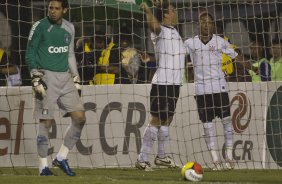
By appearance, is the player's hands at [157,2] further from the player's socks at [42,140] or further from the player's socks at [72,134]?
the player's socks at [42,140]

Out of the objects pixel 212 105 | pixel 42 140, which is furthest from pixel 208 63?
pixel 42 140

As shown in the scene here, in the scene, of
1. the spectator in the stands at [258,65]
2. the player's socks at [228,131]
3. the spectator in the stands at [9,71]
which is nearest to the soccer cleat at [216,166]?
the player's socks at [228,131]

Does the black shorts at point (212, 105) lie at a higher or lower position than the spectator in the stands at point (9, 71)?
lower

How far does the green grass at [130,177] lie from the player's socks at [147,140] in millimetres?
285

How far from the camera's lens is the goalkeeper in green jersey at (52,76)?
1304 centimetres

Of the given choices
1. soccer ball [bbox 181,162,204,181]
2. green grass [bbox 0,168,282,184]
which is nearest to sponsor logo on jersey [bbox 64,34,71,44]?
green grass [bbox 0,168,282,184]

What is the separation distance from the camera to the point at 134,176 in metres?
13.7

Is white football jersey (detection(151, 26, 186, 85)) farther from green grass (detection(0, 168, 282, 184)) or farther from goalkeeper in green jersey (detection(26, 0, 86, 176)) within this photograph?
goalkeeper in green jersey (detection(26, 0, 86, 176))

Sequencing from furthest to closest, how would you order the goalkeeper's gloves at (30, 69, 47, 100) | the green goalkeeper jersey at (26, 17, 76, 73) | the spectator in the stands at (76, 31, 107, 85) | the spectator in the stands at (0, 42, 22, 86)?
1. the spectator in the stands at (76, 31, 107, 85)
2. the spectator in the stands at (0, 42, 22, 86)
3. the green goalkeeper jersey at (26, 17, 76, 73)
4. the goalkeeper's gloves at (30, 69, 47, 100)

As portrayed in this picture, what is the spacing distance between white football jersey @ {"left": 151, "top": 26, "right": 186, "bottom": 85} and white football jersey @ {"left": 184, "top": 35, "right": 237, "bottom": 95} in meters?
0.37

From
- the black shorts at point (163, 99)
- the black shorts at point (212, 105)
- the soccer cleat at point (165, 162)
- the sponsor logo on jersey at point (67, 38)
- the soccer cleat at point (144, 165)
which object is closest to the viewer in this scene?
the sponsor logo on jersey at point (67, 38)

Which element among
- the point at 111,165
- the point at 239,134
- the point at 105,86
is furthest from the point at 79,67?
the point at 239,134

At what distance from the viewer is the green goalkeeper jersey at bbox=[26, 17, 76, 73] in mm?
13016

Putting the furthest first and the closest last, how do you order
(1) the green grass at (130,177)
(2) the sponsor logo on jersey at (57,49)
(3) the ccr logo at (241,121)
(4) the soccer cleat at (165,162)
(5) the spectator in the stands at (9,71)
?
(5) the spectator in the stands at (9,71), (3) the ccr logo at (241,121), (4) the soccer cleat at (165,162), (2) the sponsor logo on jersey at (57,49), (1) the green grass at (130,177)
